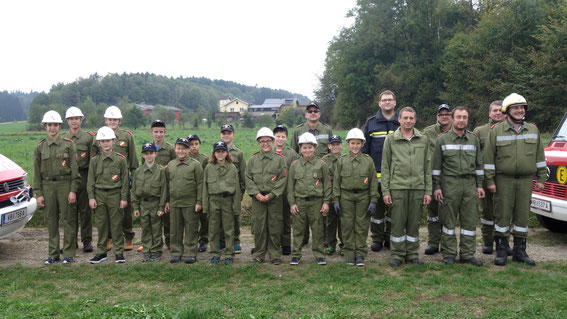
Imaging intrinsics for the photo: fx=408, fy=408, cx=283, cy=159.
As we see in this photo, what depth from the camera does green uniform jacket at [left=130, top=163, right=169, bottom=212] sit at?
6.25 meters

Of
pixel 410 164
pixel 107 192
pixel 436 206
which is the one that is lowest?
pixel 436 206

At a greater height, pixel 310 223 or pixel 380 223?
pixel 310 223

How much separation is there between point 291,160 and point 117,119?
3.12 meters

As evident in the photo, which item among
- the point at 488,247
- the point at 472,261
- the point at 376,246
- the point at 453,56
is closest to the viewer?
the point at 472,261

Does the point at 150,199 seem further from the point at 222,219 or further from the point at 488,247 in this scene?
the point at 488,247

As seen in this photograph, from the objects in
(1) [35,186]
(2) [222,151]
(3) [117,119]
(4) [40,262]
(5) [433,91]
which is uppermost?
(5) [433,91]

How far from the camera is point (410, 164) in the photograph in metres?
5.68

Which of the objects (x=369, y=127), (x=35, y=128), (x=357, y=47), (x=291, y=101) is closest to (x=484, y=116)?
(x=357, y=47)

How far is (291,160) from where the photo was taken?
6832 mm

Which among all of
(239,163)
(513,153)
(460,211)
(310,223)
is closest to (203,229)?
(239,163)

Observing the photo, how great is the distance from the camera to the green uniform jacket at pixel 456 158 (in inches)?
226

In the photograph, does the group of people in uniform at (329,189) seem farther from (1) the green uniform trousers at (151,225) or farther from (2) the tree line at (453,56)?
(2) the tree line at (453,56)

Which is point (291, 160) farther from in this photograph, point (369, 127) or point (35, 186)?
point (35, 186)

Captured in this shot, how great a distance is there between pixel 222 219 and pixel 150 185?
4.02ft
